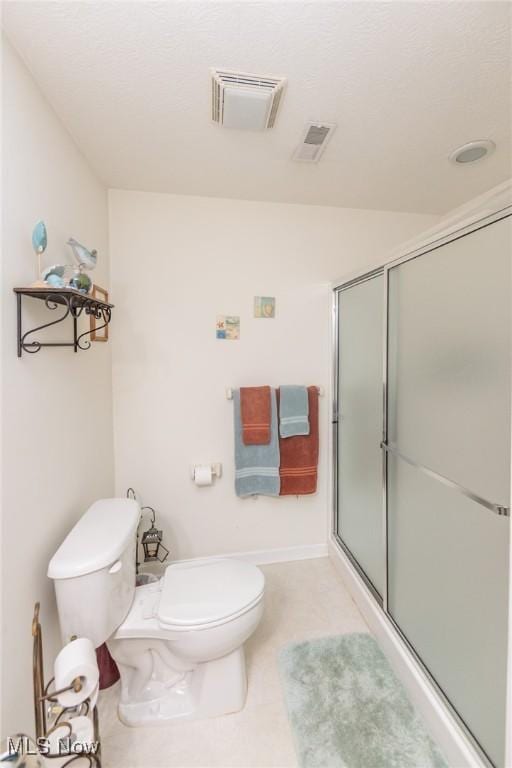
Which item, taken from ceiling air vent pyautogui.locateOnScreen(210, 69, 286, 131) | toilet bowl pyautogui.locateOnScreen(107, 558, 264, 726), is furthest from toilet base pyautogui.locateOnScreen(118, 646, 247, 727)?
ceiling air vent pyautogui.locateOnScreen(210, 69, 286, 131)

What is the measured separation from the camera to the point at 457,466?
45.2 inches

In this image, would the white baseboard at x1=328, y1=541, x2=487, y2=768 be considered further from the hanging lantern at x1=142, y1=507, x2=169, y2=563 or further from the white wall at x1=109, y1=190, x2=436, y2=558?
the hanging lantern at x1=142, y1=507, x2=169, y2=563

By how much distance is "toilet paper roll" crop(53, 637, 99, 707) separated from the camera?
0.88 meters

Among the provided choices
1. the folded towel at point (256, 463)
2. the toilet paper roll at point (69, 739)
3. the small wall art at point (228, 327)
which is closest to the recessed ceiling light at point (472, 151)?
the small wall art at point (228, 327)

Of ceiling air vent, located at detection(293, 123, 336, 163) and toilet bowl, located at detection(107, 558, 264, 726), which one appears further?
ceiling air vent, located at detection(293, 123, 336, 163)

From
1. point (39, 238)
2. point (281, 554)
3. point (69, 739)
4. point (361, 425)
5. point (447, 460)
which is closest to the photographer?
point (69, 739)

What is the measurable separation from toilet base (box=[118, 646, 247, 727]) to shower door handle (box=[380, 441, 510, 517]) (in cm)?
103

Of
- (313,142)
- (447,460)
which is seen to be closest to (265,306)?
(313,142)

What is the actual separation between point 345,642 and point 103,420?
1596 millimetres

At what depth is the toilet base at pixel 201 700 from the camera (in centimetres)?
129

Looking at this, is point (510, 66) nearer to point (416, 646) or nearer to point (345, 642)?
point (416, 646)

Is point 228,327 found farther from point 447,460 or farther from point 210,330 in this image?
point 447,460

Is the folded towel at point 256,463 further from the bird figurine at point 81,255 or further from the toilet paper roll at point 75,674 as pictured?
the toilet paper roll at point 75,674

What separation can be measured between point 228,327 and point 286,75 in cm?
118
